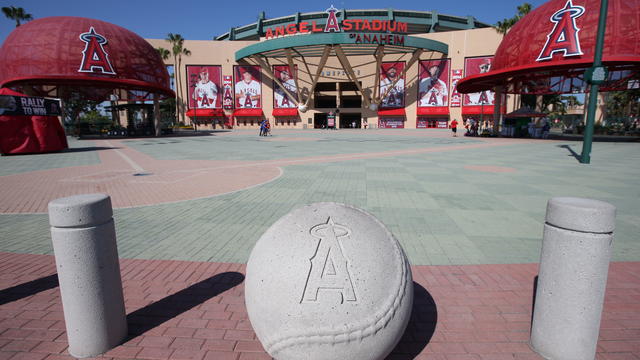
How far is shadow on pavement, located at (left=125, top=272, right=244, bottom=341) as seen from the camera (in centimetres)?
306

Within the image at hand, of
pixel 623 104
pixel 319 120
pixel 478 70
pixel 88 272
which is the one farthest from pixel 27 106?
pixel 623 104

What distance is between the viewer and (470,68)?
53.2 metres

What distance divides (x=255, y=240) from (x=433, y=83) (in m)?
56.8

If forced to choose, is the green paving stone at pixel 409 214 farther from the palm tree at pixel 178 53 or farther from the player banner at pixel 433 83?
the palm tree at pixel 178 53

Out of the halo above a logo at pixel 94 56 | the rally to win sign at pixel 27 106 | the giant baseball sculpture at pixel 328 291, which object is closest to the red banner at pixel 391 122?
the halo above a logo at pixel 94 56

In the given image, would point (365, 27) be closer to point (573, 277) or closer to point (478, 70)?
point (478, 70)

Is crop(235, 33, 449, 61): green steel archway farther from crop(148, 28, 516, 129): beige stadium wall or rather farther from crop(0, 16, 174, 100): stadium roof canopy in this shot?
crop(0, 16, 174, 100): stadium roof canopy

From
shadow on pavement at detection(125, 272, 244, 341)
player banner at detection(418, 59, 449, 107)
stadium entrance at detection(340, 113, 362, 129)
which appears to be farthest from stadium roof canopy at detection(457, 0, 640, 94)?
stadium entrance at detection(340, 113, 362, 129)

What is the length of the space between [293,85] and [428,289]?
57.7 metres

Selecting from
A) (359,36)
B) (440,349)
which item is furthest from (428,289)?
(359,36)

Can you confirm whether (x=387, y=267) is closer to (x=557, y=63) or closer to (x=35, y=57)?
(x=557, y=63)

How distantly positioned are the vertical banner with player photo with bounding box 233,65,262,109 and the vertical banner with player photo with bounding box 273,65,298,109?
304cm

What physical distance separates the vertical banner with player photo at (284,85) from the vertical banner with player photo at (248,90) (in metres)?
3.04

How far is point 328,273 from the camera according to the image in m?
2.13
